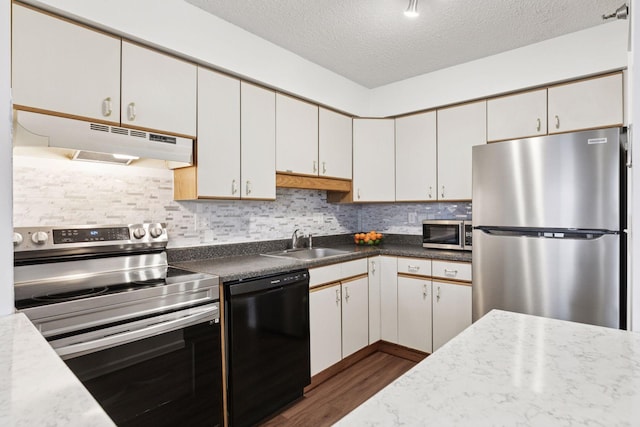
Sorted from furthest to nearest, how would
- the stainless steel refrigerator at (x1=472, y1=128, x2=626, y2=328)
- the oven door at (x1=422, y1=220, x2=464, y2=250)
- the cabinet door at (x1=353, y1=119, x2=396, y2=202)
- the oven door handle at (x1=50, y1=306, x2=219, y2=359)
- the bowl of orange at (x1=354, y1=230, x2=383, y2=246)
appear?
the bowl of orange at (x1=354, y1=230, x2=383, y2=246) < the cabinet door at (x1=353, y1=119, x2=396, y2=202) < the oven door at (x1=422, y1=220, x2=464, y2=250) < the stainless steel refrigerator at (x1=472, y1=128, x2=626, y2=328) < the oven door handle at (x1=50, y1=306, x2=219, y2=359)

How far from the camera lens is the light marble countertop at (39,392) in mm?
525

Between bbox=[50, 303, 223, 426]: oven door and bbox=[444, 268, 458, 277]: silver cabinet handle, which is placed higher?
bbox=[444, 268, 458, 277]: silver cabinet handle

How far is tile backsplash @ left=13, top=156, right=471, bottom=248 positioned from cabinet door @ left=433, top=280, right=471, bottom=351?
826mm

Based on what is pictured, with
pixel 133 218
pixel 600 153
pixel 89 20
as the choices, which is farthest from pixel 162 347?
pixel 600 153

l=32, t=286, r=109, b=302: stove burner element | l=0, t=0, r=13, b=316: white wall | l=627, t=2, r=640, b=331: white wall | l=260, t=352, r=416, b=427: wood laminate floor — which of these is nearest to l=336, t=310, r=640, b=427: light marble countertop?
l=627, t=2, r=640, b=331: white wall

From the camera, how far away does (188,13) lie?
7.03 feet

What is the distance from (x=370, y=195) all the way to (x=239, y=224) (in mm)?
1314

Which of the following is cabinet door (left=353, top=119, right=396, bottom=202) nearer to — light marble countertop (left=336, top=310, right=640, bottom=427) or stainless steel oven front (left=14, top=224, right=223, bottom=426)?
stainless steel oven front (left=14, top=224, right=223, bottom=426)

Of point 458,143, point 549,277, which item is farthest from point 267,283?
point 458,143

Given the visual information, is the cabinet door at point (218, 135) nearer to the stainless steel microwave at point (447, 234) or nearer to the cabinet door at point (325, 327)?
the cabinet door at point (325, 327)

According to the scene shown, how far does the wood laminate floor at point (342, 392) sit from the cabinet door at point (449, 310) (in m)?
0.40

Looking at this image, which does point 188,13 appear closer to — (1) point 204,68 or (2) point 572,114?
(1) point 204,68

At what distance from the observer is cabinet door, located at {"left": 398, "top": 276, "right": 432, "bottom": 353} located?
296 centimetres

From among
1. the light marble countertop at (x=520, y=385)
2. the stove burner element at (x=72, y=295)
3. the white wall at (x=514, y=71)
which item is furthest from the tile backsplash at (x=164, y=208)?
the light marble countertop at (x=520, y=385)
